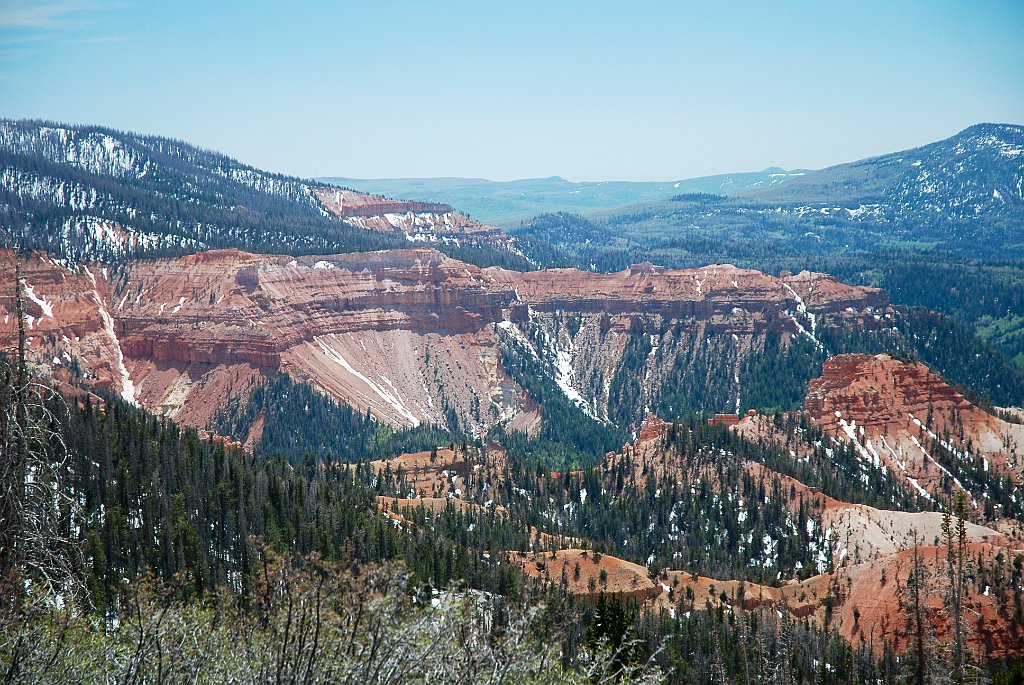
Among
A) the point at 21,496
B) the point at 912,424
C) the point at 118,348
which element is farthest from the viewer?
the point at 118,348

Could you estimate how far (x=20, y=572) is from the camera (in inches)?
1188

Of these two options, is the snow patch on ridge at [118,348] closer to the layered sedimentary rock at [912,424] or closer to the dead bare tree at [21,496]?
the layered sedimentary rock at [912,424]

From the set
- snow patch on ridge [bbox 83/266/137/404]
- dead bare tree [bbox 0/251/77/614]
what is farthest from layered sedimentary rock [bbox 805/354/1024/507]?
dead bare tree [bbox 0/251/77/614]

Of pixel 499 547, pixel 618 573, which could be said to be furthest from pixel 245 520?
pixel 618 573

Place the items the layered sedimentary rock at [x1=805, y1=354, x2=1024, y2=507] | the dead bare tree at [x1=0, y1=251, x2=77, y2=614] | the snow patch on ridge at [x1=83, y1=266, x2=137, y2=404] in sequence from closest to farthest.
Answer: the dead bare tree at [x1=0, y1=251, x2=77, y2=614] < the layered sedimentary rock at [x1=805, y1=354, x2=1024, y2=507] < the snow patch on ridge at [x1=83, y1=266, x2=137, y2=404]

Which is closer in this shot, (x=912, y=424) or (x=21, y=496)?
(x=21, y=496)

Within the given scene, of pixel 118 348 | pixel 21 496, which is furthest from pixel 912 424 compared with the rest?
pixel 21 496

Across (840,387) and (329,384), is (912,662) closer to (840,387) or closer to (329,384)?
(840,387)

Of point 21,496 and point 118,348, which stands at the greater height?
point 21,496

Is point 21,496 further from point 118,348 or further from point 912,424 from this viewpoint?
point 118,348

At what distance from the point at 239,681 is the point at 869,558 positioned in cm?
8617

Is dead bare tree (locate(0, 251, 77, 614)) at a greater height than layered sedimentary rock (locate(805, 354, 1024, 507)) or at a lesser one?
greater

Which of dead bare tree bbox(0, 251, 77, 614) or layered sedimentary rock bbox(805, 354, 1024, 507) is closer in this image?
dead bare tree bbox(0, 251, 77, 614)

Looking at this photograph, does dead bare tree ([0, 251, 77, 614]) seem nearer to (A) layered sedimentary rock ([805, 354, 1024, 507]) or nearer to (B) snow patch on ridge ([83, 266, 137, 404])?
(A) layered sedimentary rock ([805, 354, 1024, 507])
